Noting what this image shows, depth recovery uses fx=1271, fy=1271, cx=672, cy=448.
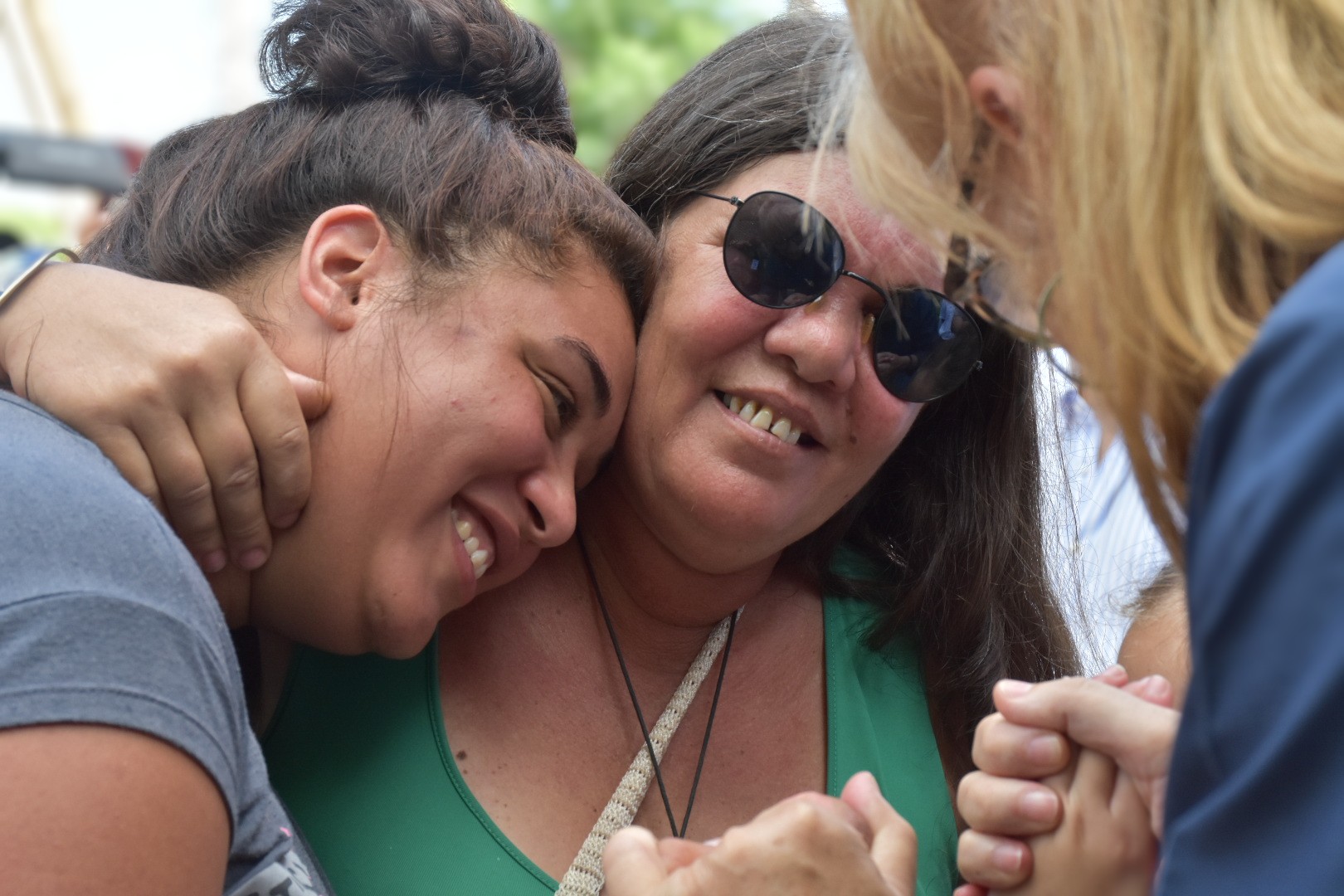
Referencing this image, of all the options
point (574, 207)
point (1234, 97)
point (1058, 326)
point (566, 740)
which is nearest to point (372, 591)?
point (566, 740)

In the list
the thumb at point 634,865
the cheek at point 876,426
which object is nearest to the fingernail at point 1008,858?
the thumb at point 634,865

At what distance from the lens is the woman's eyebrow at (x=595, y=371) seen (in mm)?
2023

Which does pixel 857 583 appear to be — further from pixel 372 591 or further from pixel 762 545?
pixel 372 591

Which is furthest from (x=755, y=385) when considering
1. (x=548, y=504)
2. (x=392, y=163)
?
(x=392, y=163)

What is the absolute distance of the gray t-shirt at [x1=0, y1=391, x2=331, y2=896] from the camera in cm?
124

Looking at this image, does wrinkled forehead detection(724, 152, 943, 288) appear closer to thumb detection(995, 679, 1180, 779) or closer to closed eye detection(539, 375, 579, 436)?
closed eye detection(539, 375, 579, 436)

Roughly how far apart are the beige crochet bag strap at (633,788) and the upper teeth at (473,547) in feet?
1.58

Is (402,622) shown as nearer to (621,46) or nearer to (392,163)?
(392,163)

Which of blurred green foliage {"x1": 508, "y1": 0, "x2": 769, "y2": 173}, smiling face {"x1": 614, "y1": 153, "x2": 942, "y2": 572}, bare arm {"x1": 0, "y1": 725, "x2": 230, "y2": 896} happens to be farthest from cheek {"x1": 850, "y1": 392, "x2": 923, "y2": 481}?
blurred green foliage {"x1": 508, "y1": 0, "x2": 769, "y2": 173}

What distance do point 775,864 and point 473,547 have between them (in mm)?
782

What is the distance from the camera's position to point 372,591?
6.14ft

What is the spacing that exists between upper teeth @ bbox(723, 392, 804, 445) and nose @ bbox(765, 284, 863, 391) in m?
0.08

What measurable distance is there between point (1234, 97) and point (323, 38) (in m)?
1.61

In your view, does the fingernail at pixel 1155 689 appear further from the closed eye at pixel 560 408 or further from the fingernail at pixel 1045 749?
the closed eye at pixel 560 408
